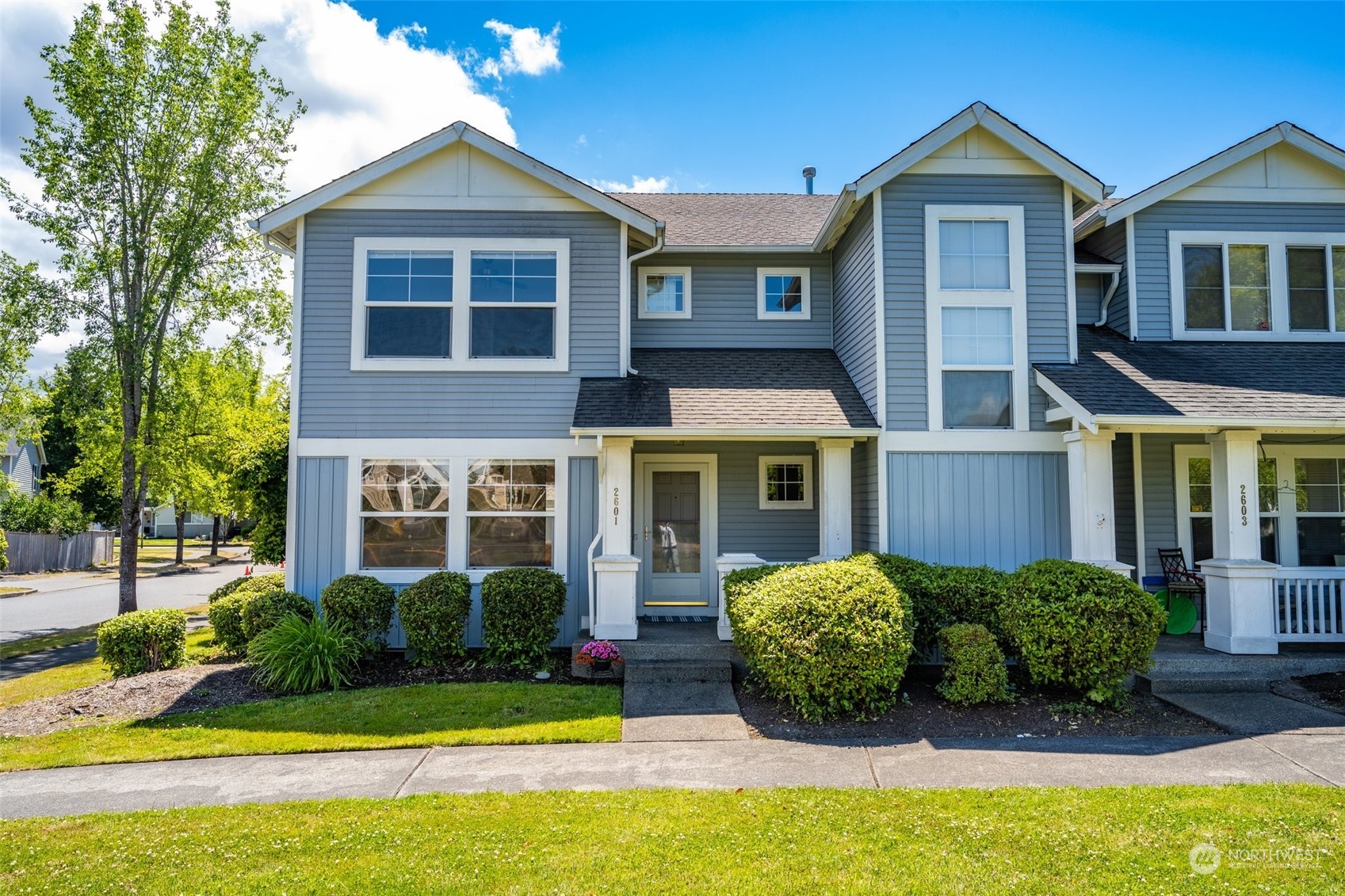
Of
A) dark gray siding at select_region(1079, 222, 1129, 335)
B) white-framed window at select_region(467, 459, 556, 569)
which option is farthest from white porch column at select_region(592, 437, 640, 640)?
dark gray siding at select_region(1079, 222, 1129, 335)

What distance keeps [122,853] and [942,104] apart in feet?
37.4

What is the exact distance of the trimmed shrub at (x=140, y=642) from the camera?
344 inches

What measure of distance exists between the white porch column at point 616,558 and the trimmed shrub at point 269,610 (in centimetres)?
370

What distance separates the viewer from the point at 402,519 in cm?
955

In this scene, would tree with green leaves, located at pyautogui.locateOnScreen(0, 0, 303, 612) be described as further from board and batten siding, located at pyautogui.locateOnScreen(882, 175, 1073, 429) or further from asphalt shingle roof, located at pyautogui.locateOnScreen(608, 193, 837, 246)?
board and batten siding, located at pyautogui.locateOnScreen(882, 175, 1073, 429)

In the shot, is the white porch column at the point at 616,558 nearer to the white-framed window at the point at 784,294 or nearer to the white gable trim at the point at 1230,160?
the white-framed window at the point at 784,294

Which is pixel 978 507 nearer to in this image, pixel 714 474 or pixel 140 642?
pixel 714 474

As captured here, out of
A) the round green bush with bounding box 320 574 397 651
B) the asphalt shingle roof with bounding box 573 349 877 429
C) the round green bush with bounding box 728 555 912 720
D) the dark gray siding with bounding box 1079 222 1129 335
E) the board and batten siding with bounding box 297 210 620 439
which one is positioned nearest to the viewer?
the round green bush with bounding box 728 555 912 720

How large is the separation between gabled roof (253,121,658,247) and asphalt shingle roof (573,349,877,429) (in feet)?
7.04

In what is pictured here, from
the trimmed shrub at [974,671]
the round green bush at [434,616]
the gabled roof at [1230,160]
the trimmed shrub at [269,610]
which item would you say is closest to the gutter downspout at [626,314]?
the round green bush at [434,616]

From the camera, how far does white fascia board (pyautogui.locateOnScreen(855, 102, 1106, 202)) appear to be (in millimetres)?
9219

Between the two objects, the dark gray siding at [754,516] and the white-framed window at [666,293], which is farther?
the white-framed window at [666,293]

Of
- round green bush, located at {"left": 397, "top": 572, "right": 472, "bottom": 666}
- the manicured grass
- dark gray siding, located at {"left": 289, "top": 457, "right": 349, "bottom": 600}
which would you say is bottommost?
the manicured grass

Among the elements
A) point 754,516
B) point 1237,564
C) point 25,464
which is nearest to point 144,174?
point 754,516
